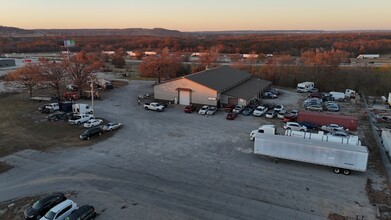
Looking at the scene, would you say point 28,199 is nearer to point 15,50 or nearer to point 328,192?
point 328,192

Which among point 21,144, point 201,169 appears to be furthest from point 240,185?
point 21,144

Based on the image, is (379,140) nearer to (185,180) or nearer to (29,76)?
(185,180)

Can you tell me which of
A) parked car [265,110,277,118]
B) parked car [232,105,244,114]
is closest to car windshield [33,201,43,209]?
parked car [232,105,244,114]

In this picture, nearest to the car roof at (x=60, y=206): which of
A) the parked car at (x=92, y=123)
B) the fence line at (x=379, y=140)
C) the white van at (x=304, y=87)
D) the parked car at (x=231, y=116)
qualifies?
the parked car at (x=92, y=123)

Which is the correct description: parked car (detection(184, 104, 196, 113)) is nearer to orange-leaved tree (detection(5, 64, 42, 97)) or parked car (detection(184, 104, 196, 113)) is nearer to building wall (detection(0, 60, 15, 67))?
orange-leaved tree (detection(5, 64, 42, 97))

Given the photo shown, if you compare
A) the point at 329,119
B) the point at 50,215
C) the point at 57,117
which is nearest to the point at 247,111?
the point at 329,119

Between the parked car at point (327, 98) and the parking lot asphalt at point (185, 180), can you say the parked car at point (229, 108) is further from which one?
the parked car at point (327, 98)
